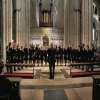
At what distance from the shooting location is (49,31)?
33531 mm

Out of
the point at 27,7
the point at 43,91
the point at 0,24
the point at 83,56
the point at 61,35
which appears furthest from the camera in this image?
the point at 61,35

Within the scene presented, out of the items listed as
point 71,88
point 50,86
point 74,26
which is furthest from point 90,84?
point 74,26

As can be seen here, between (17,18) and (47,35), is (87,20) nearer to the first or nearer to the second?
(17,18)

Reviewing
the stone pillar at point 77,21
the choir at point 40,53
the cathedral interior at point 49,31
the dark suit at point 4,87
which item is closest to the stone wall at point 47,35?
the cathedral interior at point 49,31

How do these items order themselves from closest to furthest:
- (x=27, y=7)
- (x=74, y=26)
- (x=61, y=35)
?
(x=74, y=26) < (x=27, y=7) < (x=61, y=35)

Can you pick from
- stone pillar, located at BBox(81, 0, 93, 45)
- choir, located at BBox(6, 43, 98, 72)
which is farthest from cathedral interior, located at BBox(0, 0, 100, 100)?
choir, located at BBox(6, 43, 98, 72)

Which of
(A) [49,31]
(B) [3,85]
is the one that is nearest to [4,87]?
(B) [3,85]

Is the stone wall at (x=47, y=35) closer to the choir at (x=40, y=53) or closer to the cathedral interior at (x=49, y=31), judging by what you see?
the cathedral interior at (x=49, y=31)

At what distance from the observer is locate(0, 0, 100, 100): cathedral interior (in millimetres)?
8398

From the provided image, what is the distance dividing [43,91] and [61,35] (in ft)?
84.2

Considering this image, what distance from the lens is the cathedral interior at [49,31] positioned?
8398mm

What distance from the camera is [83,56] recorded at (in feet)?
48.8

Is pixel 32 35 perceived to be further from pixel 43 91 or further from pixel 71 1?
pixel 43 91

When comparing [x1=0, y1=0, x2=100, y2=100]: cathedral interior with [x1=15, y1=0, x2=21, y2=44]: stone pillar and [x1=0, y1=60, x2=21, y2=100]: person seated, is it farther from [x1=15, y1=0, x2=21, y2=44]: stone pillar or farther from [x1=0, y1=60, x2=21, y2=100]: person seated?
[x1=0, y1=60, x2=21, y2=100]: person seated
